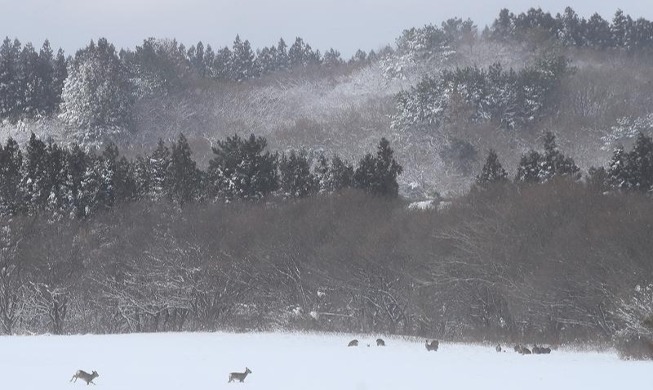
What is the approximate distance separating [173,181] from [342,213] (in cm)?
1283

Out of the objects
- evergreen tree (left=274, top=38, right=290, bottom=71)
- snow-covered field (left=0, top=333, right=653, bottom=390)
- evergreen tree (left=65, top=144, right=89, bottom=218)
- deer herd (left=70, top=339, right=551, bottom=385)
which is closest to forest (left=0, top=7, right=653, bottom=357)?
evergreen tree (left=65, top=144, right=89, bottom=218)

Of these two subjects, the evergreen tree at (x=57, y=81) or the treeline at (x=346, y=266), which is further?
the evergreen tree at (x=57, y=81)

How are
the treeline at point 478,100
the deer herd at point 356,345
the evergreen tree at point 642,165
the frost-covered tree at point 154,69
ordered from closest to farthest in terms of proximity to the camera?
the deer herd at point 356,345, the evergreen tree at point 642,165, the treeline at point 478,100, the frost-covered tree at point 154,69

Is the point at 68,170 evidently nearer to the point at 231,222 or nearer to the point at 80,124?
the point at 231,222

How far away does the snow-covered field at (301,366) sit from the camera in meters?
19.7

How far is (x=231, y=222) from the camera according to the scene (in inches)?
1986

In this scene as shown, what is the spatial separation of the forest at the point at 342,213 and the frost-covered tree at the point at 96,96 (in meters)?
0.23

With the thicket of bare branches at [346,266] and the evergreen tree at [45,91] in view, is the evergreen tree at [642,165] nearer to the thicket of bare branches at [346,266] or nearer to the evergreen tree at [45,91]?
the thicket of bare branches at [346,266]

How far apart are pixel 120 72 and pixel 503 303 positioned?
56.6 metres

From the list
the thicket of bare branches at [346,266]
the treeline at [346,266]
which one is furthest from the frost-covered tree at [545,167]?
the thicket of bare branches at [346,266]

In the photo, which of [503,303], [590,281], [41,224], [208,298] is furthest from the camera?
[41,224]

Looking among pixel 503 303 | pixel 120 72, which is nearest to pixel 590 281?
pixel 503 303

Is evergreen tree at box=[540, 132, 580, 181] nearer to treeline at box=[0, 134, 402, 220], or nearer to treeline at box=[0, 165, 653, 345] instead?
treeline at box=[0, 165, 653, 345]

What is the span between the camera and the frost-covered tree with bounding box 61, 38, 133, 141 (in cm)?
8012
